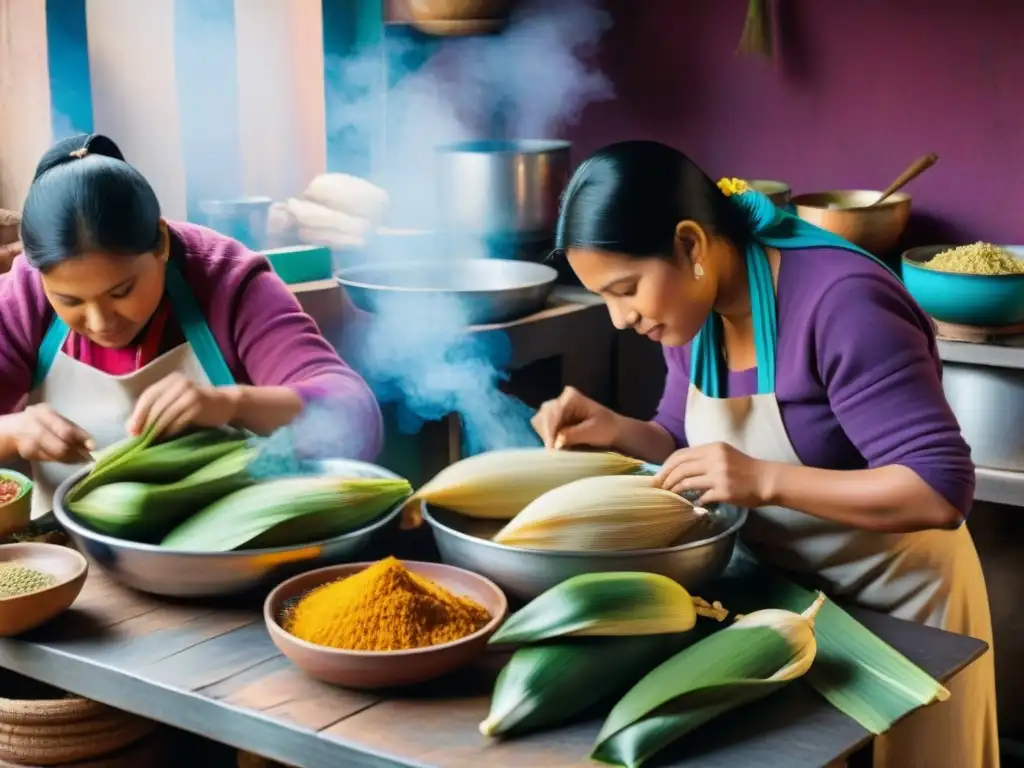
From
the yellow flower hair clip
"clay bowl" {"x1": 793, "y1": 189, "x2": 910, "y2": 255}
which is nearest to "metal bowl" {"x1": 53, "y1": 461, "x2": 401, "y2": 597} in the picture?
the yellow flower hair clip

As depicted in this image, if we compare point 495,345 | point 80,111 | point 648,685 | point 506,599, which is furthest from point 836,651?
point 80,111

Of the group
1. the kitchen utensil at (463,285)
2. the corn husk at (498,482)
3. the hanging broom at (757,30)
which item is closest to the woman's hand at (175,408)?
the corn husk at (498,482)

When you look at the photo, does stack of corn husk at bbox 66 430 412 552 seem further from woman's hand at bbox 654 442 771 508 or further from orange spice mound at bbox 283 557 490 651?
woman's hand at bbox 654 442 771 508

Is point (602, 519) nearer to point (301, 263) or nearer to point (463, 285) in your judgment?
point (463, 285)

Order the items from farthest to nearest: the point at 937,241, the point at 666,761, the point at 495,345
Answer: the point at 937,241 < the point at 495,345 < the point at 666,761

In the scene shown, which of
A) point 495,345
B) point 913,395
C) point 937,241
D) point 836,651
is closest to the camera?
point 836,651

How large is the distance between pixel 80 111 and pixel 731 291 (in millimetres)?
2293

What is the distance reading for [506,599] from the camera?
1491mm

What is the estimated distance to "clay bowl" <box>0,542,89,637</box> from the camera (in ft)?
4.95

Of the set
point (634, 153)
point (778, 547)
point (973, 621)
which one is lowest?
point (973, 621)

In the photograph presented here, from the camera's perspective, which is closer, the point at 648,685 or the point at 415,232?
the point at 648,685

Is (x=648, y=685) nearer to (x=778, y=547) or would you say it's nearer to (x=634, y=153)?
(x=778, y=547)

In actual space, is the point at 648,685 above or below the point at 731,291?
below

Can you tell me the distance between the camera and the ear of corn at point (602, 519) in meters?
1.54
